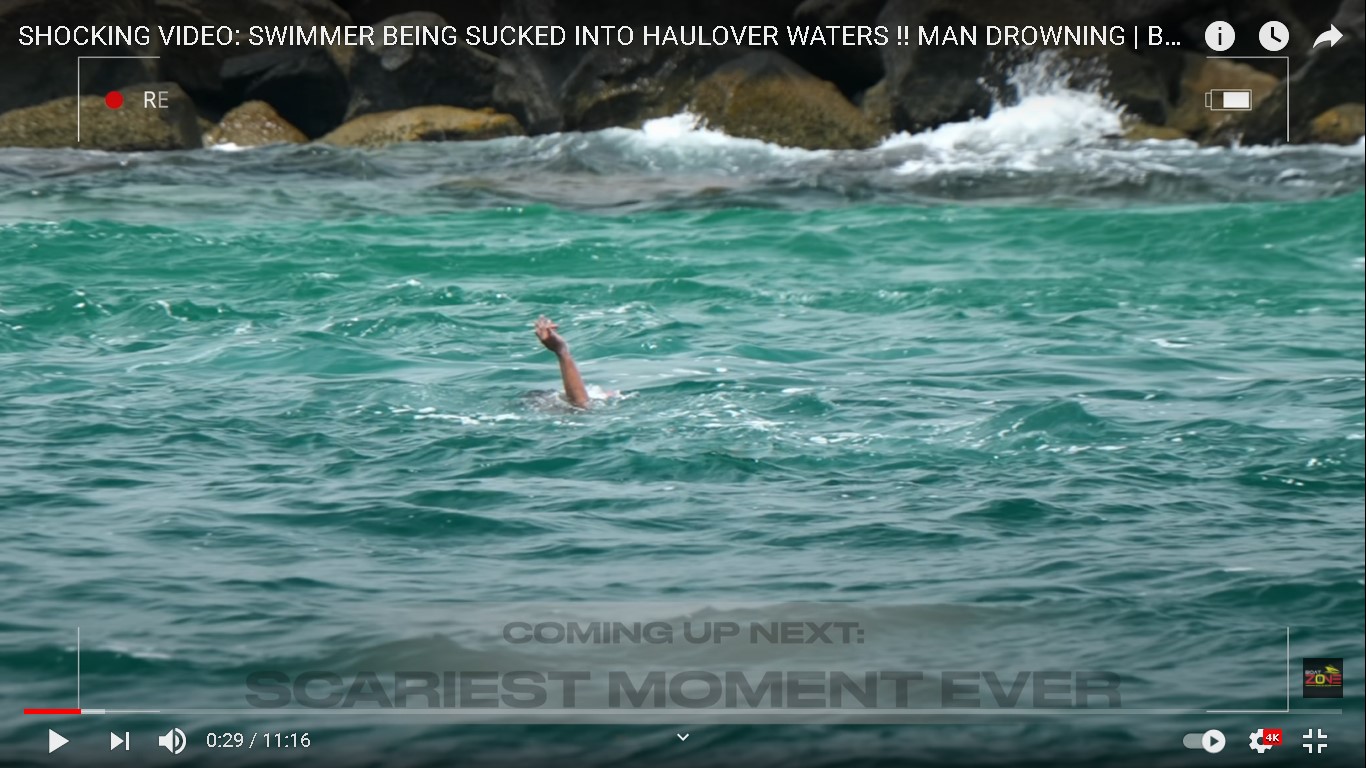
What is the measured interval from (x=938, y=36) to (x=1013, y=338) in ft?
32.1

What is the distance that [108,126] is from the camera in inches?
774

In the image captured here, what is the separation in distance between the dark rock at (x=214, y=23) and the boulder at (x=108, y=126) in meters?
2.22

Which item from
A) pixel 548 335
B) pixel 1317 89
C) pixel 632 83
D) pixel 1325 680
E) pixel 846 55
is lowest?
pixel 1325 680

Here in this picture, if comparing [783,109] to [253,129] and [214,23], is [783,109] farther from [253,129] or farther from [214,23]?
[214,23]

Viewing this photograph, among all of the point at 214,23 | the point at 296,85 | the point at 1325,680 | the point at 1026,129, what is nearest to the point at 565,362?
the point at 1325,680

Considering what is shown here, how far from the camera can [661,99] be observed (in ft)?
68.5

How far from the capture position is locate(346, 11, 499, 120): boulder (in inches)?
856

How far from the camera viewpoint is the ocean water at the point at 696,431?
13.4ft

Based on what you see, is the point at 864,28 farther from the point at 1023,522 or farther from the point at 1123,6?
the point at 1023,522

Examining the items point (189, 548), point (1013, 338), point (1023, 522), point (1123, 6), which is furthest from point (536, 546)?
point (1123, 6)

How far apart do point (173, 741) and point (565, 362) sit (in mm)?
5604

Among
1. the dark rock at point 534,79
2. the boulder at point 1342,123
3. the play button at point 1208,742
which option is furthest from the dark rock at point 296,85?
the play button at point 1208,742

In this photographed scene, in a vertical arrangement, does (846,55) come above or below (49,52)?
below

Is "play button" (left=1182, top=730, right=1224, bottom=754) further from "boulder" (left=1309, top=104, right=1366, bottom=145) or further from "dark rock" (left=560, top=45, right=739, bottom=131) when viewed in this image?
"dark rock" (left=560, top=45, right=739, bottom=131)
